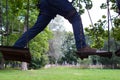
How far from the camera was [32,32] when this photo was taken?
558 cm

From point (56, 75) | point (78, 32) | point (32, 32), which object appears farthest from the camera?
point (56, 75)

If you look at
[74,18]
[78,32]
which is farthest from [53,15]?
[78,32]

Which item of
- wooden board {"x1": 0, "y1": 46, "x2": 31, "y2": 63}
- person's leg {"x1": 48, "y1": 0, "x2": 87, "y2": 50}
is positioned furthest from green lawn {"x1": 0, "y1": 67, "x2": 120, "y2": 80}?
person's leg {"x1": 48, "y1": 0, "x2": 87, "y2": 50}

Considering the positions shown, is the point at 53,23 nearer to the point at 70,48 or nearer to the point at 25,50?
the point at 70,48

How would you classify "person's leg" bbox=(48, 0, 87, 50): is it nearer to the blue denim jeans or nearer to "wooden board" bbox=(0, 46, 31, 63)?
the blue denim jeans

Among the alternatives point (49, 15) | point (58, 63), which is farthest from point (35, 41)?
point (58, 63)

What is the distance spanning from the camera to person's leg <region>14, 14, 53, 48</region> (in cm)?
557

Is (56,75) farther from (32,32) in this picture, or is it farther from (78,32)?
(78,32)

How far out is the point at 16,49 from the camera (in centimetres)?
540

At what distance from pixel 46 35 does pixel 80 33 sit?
47893mm

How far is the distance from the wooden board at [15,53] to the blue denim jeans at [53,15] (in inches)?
6.4

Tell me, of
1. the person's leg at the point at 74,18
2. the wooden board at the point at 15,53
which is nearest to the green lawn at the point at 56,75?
the wooden board at the point at 15,53

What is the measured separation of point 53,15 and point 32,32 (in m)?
0.41

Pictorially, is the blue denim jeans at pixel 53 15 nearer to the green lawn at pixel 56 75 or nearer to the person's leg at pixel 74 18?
the person's leg at pixel 74 18
